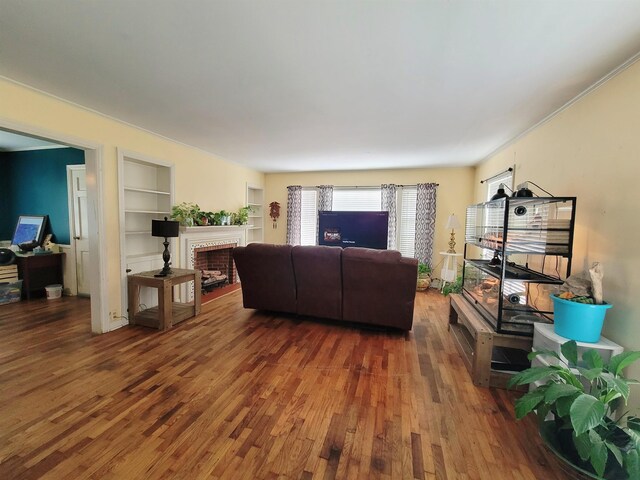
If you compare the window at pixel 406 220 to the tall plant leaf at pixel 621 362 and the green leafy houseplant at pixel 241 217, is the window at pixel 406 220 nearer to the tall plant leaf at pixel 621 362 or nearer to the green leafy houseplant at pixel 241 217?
the green leafy houseplant at pixel 241 217

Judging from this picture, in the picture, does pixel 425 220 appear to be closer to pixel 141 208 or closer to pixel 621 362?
pixel 621 362

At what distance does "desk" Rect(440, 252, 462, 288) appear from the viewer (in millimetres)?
4922

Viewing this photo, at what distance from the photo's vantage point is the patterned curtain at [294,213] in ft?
19.9

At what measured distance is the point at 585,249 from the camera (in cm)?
206

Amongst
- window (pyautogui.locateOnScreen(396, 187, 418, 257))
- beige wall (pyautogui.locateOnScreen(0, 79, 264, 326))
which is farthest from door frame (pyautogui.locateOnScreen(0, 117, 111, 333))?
window (pyautogui.locateOnScreen(396, 187, 418, 257))

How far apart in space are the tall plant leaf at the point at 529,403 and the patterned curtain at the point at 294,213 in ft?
16.6

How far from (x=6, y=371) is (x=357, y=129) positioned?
13.3 ft

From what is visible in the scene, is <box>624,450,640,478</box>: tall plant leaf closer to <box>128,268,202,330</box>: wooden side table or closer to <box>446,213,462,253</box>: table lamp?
<box>128,268,202,330</box>: wooden side table

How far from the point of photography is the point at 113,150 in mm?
3051

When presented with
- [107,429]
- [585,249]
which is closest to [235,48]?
[107,429]

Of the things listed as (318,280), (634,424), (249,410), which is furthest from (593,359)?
(318,280)

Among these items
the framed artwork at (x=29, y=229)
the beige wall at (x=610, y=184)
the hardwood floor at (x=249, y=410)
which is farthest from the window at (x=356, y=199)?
the framed artwork at (x=29, y=229)

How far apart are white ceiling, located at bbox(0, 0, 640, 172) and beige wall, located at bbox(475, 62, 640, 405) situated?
0.20 metres

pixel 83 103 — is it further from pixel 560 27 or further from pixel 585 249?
pixel 585 249
